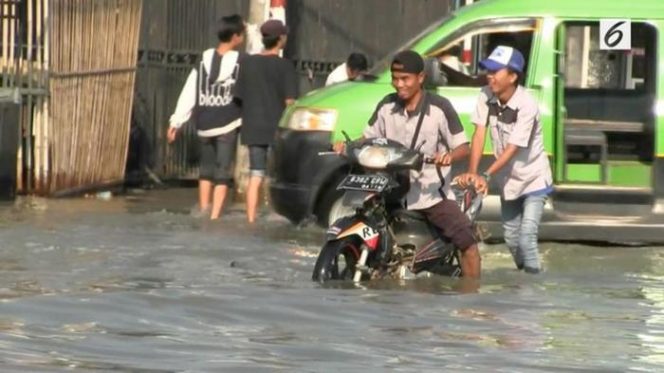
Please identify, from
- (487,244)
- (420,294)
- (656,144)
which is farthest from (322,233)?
(420,294)

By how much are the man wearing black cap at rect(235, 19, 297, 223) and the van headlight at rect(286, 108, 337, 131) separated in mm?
1143

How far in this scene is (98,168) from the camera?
57.1 feet

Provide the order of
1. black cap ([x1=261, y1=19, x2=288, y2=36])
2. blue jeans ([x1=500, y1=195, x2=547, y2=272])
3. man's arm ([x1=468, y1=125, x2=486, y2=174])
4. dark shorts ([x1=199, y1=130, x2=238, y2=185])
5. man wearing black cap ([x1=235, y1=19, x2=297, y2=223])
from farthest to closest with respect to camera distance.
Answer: dark shorts ([x1=199, y1=130, x2=238, y2=185]) < black cap ([x1=261, y1=19, x2=288, y2=36]) < man wearing black cap ([x1=235, y1=19, x2=297, y2=223]) < blue jeans ([x1=500, y1=195, x2=547, y2=272]) < man's arm ([x1=468, y1=125, x2=486, y2=174])

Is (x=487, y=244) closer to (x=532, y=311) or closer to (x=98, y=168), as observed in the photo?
(x=532, y=311)

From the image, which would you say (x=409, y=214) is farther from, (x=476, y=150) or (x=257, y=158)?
(x=257, y=158)

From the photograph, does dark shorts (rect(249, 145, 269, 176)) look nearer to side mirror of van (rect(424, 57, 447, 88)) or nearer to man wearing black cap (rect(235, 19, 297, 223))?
man wearing black cap (rect(235, 19, 297, 223))

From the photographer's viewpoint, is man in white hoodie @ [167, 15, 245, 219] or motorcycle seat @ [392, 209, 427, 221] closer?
motorcycle seat @ [392, 209, 427, 221]

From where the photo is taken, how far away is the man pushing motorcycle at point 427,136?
1073cm

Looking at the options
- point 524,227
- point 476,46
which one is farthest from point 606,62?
point 524,227

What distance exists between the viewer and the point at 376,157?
1045 cm

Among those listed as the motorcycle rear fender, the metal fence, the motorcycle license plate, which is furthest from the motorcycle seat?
the metal fence

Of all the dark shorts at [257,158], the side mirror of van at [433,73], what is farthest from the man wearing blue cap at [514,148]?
the dark shorts at [257,158]

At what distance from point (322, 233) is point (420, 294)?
11.8ft

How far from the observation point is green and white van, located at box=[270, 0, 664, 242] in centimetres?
1352
